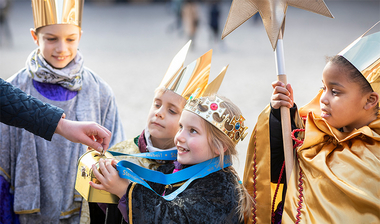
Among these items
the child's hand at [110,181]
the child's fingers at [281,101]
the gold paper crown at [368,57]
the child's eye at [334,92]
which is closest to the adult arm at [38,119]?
the child's hand at [110,181]

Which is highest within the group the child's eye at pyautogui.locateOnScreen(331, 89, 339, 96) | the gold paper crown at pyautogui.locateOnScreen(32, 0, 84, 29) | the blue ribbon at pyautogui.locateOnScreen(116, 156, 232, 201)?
the gold paper crown at pyautogui.locateOnScreen(32, 0, 84, 29)

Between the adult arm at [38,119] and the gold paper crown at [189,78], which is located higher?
the gold paper crown at [189,78]

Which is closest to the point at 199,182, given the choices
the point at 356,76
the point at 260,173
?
the point at 260,173

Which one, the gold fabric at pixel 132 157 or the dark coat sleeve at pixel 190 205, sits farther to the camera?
the gold fabric at pixel 132 157

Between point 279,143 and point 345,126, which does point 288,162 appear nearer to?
point 279,143

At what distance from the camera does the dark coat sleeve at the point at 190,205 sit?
180 cm

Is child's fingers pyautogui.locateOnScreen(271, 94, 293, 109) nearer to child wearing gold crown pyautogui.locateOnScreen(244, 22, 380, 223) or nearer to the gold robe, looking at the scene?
child wearing gold crown pyautogui.locateOnScreen(244, 22, 380, 223)

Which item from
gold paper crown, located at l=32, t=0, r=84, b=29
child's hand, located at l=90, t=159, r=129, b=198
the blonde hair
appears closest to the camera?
child's hand, located at l=90, t=159, r=129, b=198

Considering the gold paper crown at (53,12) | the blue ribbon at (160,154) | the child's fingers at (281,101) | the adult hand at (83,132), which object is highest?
the gold paper crown at (53,12)

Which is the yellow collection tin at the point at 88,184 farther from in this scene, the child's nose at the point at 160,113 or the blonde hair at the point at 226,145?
the blonde hair at the point at 226,145

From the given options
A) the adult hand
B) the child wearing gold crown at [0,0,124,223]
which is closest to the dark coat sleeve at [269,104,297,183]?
the adult hand

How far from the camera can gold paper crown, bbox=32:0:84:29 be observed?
2527 mm

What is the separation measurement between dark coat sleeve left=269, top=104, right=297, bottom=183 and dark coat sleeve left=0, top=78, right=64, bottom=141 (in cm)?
113

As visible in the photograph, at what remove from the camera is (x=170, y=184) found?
6.70 feet
